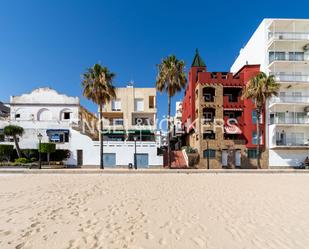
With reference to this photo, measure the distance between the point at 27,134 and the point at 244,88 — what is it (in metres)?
37.4

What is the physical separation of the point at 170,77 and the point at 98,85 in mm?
10418

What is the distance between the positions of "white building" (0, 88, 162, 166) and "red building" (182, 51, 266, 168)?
8.71 meters

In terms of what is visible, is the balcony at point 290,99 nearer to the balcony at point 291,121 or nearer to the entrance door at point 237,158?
the balcony at point 291,121

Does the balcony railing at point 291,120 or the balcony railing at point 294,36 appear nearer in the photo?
the balcony railing at point 291,120

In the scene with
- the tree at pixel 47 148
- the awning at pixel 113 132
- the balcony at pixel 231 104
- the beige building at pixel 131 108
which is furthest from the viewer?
the beige building at pixel 131 108

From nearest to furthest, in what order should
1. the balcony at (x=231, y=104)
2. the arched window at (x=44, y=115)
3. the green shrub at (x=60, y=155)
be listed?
the green shrub at (x=60, y=155) < the balcony at (x=231, y=104) < the arched window at (x=44, y=115)

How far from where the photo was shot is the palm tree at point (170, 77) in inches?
1250

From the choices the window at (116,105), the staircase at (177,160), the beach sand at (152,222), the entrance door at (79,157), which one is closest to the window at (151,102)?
the window at (116,105)

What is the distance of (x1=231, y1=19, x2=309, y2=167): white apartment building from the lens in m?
34.8

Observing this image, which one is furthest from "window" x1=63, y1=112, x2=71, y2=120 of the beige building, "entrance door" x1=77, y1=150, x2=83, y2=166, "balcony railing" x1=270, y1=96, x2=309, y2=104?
"balcony railing" x1=270, y1=96, x2=309, y2=104

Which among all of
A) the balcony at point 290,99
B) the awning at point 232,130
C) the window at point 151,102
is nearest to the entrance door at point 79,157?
the window at point 151,102

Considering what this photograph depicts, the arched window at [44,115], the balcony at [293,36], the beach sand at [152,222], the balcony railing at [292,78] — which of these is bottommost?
the beach sand at [152,222]

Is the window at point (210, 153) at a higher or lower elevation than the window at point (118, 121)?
lower

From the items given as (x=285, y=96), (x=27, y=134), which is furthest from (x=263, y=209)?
(x=27, y=134)
